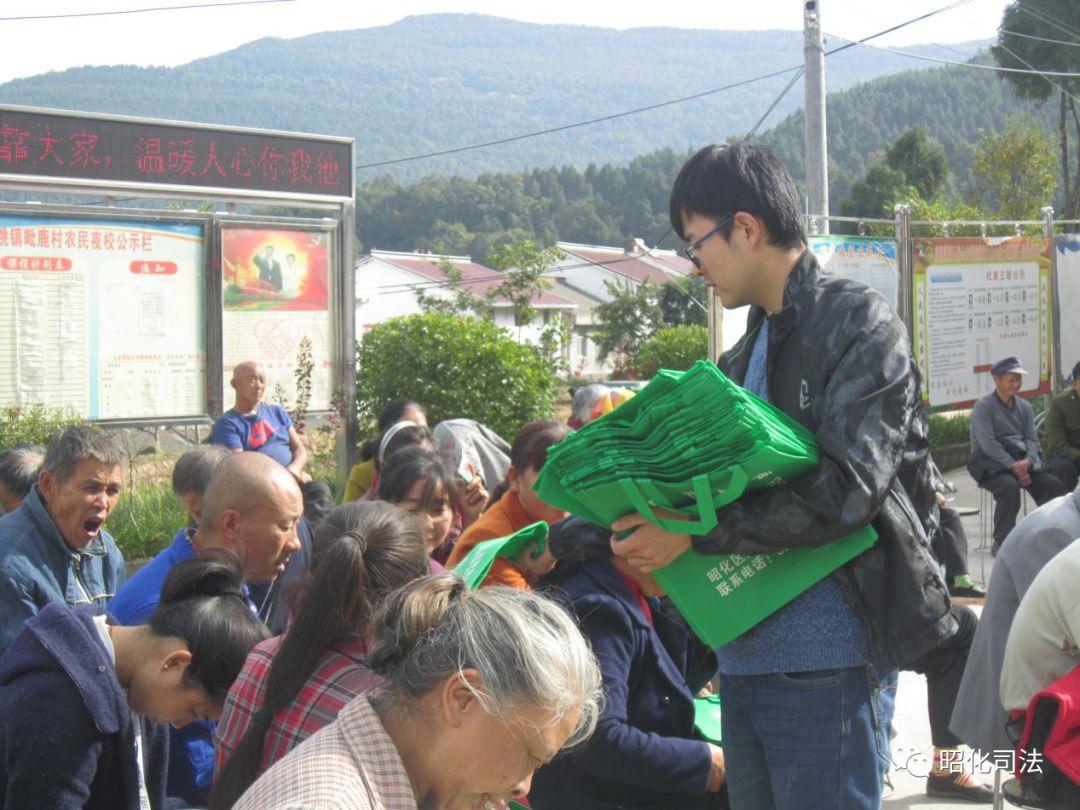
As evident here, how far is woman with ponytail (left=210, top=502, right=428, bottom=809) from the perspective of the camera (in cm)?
212

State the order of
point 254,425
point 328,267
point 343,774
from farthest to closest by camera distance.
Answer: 1. point 328,267
2. point 254,425
3. point 343,774

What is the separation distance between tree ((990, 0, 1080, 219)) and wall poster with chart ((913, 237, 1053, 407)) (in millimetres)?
22367

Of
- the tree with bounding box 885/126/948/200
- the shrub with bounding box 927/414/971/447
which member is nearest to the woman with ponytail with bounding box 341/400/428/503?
the shrub with bounding box 927/414/971/447

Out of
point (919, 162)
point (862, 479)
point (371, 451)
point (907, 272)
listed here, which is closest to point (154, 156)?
point (371, 451)

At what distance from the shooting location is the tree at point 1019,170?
26406 millimetres

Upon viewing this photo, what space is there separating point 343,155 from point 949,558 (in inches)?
205

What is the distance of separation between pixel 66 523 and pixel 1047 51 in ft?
108

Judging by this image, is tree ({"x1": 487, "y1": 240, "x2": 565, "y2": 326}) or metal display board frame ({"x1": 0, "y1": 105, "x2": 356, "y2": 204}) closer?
metal display board frame ({"x1": 0, "y1": 105, "x2": 356, "y2": 204})

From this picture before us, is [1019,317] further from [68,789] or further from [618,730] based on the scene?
[68,789]

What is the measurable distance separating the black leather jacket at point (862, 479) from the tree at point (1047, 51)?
31568mm

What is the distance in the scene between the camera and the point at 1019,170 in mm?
26812

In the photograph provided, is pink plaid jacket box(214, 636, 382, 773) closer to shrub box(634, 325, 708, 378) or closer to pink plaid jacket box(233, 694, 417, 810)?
pink plaid jacket box(233, 694, 417, 810)

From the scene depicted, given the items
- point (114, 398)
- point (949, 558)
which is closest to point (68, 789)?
point (949, 558)

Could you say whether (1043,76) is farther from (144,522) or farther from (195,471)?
(195,471)
